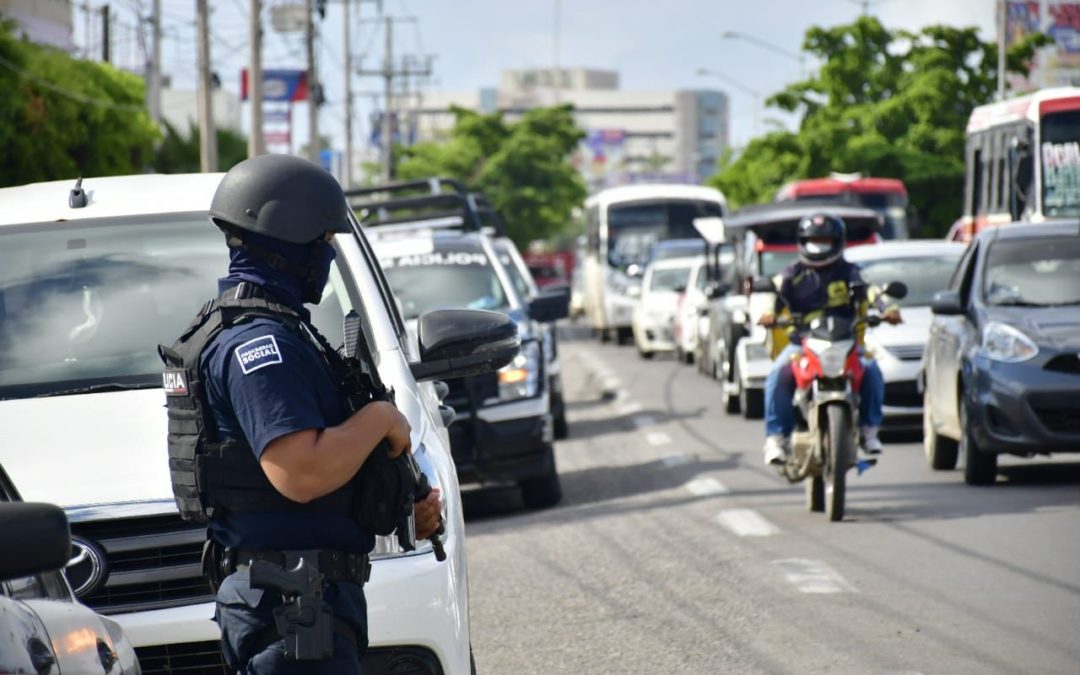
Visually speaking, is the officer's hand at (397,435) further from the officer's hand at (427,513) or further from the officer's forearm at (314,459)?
the officer's hand at (427,513)

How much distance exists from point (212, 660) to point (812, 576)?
4.86 meters

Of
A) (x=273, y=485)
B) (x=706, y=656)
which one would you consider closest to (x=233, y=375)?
(x=273, y=485)

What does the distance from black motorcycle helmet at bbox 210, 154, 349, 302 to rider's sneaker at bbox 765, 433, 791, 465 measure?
8209 mm

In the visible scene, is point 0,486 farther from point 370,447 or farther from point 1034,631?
point 1034,631

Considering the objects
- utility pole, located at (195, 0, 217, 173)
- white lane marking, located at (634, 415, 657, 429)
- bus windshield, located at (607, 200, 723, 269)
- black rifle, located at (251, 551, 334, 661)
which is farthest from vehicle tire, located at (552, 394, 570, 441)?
bus windshield, located at (607, 200, 723, 269)

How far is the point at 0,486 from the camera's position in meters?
4.29

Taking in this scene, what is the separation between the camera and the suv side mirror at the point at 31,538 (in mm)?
3275

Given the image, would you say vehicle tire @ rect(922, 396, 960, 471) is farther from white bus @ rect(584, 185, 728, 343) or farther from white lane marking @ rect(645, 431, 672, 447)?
white bus @ rect(584, 185, 728, 343)

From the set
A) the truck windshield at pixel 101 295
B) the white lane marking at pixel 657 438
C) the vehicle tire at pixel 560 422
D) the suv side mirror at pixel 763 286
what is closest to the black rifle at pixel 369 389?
the truck windshield at pixel 101 295

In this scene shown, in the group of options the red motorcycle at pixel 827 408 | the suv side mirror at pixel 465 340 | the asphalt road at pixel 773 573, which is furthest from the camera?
the red motorcycle at pixel 827 408

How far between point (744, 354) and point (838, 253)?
8.07 meters

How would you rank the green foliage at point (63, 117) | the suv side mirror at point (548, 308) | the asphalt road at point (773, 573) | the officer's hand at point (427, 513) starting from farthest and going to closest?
the green foliage at point (63, 117), the suv side mirror at point (548, 308), the asphalt road at point (773, 573), the officer's hand at point (427, 513)

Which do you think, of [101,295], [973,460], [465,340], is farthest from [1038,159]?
[465,340]

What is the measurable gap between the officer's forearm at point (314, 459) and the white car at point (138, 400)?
1299 mm
